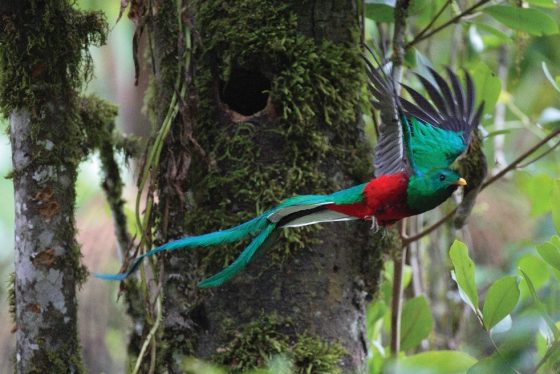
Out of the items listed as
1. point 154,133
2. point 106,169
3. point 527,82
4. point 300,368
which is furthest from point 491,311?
point 527,82

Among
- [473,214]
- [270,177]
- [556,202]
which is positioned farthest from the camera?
[473,214]

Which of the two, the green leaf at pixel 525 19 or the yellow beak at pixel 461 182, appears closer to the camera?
the yellow beak at pixel 461 182

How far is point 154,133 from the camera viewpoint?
219cm

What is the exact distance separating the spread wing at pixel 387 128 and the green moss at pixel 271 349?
0.49 meters

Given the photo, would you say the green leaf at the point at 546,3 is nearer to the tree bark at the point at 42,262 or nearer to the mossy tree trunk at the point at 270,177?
the mossy tree trunk at the point at 270,177

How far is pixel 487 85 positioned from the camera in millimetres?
2480

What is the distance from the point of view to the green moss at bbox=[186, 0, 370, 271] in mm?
2096

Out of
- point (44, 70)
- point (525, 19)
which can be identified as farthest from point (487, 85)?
point (44, 70)

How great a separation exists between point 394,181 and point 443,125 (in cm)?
21

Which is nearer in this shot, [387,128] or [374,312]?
[387,128]

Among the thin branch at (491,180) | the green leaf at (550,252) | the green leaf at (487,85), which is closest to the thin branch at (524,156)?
the thin branch at (491,180)

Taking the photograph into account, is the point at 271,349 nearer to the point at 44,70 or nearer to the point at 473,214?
the point at 44,70

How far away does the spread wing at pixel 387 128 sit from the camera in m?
1.87

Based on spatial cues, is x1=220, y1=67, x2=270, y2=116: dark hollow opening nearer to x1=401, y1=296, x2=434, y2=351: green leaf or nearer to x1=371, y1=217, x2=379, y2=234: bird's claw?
x1=371, y1=217, x2=379, y2=234: bird's claw
